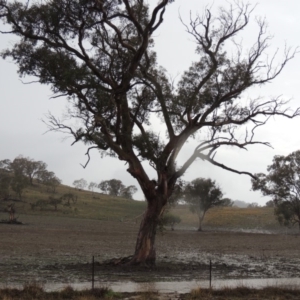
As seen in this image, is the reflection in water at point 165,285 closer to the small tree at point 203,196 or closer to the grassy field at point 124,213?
the small tree at point 203,196

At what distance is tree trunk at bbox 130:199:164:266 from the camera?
2038 centimetres

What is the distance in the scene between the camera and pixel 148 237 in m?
20.6

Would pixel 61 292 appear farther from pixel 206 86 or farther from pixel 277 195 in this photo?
pixel 277 195

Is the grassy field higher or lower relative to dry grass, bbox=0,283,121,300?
higher

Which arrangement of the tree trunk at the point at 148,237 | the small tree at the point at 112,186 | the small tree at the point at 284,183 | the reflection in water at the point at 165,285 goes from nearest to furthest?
the reflection in water at the point at 165,285
the tree trunk at the point at 148,237
the small tree at the point at 284,183
the small tree at the point at 112,186

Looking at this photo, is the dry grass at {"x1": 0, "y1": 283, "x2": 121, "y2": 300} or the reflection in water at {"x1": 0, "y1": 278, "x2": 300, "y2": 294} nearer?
the dry grass at {"x1": 0, "y1": 283, "x2": 121, "y2": 300}

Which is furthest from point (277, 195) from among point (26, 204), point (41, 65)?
point (41, 65)

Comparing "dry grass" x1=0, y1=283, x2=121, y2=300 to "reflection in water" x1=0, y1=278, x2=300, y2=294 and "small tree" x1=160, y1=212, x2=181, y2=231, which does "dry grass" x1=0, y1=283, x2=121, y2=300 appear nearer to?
→ "reflection in water" x1=0, y1=278, x2=300, y2=294

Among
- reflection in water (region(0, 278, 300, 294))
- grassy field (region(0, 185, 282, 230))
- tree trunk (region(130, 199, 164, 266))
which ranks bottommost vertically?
reflection in water (region(0, 278, 300, 294))

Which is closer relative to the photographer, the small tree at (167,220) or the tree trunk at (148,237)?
the tree trunk at (148,237)

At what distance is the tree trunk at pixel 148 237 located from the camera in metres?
20.4

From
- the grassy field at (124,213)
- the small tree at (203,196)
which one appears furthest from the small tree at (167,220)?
the grassy field at (124,213)

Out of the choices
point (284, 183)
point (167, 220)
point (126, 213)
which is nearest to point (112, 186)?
point (126, 213)

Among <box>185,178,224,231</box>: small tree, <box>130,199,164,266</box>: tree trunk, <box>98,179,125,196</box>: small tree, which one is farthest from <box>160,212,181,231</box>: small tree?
<box>98,179,125,196</box>: small tree
